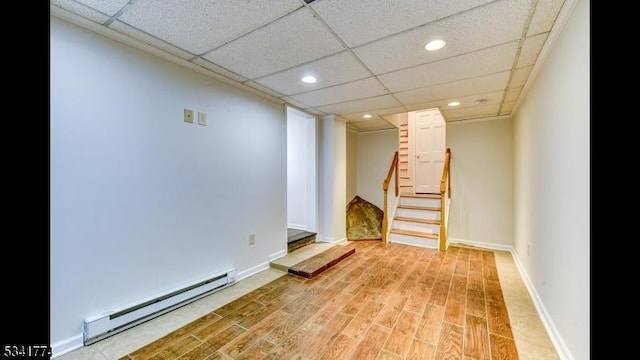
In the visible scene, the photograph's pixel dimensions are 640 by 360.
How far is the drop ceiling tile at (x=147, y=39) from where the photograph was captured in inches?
70.2

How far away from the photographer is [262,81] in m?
2.75

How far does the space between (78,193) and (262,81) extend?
187 cm

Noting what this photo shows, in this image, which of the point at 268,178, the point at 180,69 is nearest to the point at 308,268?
the point at 268,178

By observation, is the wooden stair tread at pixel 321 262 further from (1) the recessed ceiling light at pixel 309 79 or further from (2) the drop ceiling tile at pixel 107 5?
(2) the drop ceiling tile at pixel 107 5

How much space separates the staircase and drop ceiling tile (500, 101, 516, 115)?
1828 millimetres

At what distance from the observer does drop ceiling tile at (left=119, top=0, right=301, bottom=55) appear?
5.09 ft

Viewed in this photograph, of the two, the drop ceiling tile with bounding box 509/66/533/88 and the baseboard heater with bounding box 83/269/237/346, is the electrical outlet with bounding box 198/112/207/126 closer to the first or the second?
the baseboard heater with bounding box 83/269/237/346

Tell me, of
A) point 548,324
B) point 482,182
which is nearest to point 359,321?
point 548,324

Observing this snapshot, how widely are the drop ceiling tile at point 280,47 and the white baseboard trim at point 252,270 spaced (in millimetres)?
2224

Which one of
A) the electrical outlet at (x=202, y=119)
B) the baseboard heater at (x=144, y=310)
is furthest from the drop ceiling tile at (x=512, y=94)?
the baseboard heater at (x=144, y=310)

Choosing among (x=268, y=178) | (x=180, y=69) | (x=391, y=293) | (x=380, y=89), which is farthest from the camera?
(x=268, y=178)

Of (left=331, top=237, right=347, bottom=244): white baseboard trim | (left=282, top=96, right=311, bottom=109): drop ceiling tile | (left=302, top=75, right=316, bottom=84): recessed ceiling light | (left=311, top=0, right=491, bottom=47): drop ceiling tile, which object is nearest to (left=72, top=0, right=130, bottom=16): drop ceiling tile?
(left=311, top=0, right=491, bottom=47): drop ceiling tile

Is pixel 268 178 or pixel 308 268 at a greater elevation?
pixel 268 178
